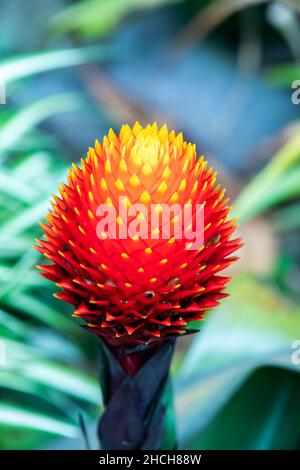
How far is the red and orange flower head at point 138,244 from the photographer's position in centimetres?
38

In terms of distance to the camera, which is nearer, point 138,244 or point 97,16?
point 138,244

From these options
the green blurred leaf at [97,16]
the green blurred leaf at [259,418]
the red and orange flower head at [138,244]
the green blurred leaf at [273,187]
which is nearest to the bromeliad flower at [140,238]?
A: the red and orange flower head at [138,244]

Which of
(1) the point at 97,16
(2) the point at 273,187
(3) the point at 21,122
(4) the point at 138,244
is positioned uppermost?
(1) the point at 97,16

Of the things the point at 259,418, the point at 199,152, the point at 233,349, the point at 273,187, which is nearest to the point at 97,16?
the point at 199,152

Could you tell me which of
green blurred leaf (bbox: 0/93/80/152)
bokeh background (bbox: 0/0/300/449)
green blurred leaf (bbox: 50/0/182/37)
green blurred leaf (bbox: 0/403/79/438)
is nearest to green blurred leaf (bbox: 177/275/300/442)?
bokeh background (bbox: 0/0/300/449)

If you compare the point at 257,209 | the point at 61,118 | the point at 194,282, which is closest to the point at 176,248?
the point at 194,282

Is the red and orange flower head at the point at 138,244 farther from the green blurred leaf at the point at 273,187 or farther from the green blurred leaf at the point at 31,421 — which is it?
the green blurred leaf at the point at 273,187

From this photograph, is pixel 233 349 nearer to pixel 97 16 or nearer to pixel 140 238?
pixel 140 238

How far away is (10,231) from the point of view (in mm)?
689

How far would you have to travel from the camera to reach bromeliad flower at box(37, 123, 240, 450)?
0.38 meters

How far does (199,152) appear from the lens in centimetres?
150

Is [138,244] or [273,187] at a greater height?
[273,187]

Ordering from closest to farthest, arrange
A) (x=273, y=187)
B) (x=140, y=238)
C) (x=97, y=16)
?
(x=140, y=238) → (x=273, y=187) → (x=97, y=16)

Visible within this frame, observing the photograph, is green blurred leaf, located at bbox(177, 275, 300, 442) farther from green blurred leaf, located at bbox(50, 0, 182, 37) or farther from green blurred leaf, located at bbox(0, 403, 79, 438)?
green blurred leaf, located at bbox(50, 0, 182, 37)
